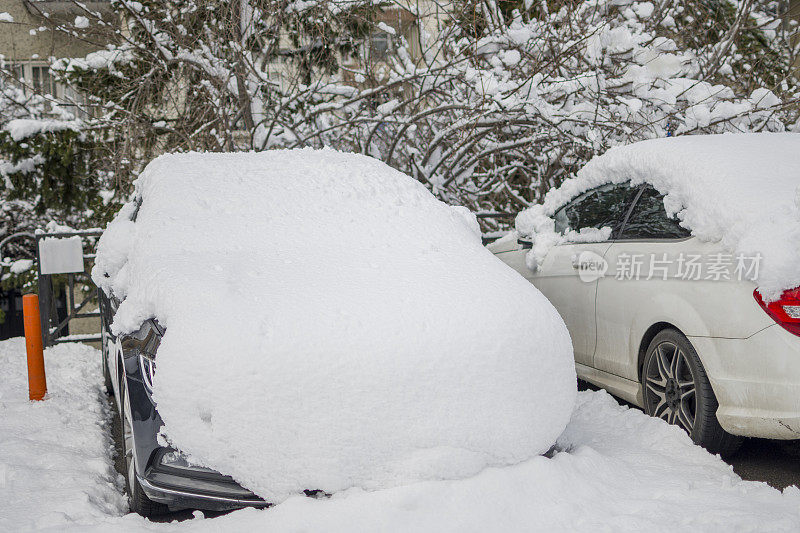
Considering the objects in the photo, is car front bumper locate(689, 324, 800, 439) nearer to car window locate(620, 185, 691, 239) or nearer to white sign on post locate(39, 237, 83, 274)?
car window locate(620, 185, 691, 239)

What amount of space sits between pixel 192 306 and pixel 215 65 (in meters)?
5.07

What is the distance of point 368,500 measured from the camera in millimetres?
2617

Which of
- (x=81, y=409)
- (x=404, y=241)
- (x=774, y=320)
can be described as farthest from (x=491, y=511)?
(x=81, y=409)

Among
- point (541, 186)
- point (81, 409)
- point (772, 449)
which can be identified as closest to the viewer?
point (772, 449)

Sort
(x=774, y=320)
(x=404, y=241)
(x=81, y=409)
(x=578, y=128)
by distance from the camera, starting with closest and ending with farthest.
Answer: (x=774, y=320), (x=404, y=241), (x=81, y=409), (x=578, y=128)

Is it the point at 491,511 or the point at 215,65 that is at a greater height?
the point at 215,65

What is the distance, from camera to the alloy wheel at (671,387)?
3814 mm

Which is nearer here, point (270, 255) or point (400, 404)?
point (400, 404)

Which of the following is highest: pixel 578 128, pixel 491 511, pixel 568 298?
pixel 578 128

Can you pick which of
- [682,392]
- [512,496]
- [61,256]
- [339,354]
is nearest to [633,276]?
[682,392]

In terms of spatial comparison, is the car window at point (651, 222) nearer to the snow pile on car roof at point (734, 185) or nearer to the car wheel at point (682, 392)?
the snow pile on car roof at point (734, 185)

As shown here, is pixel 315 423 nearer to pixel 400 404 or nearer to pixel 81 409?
pixel 400 404

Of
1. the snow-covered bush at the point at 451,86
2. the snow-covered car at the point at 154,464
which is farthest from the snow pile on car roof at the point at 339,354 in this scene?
the snow-covered bush at the point at 451,86

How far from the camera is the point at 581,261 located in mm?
4766
